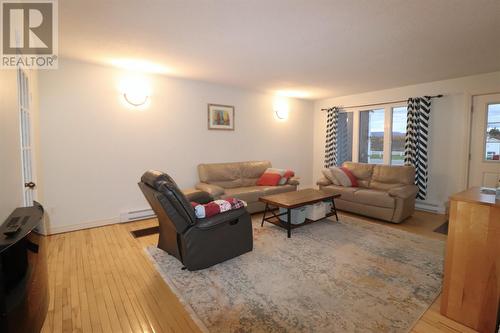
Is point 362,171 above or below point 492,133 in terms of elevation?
below

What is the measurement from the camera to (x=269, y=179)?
4.79 metres

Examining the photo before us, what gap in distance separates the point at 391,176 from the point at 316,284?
3066 millimetres

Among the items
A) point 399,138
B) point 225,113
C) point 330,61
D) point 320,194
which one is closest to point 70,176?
point 225,113

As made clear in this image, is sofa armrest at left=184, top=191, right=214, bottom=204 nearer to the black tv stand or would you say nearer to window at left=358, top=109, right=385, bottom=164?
the black tv stand

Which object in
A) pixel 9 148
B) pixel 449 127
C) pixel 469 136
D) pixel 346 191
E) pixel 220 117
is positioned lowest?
pixel 346 191

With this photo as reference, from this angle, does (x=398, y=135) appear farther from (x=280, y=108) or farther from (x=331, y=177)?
(x=280, y=108)

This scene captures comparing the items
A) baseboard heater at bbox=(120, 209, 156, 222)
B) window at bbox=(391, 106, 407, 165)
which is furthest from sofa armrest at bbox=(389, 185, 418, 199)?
baseboard heater at bbox=(120, 209, 156, 222)

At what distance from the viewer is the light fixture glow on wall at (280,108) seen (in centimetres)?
578

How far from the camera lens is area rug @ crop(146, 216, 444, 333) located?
1.80 metres

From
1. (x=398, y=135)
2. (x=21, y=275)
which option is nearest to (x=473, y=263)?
(x=21, y=275)

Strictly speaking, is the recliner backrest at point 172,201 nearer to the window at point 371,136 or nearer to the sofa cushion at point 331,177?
the sofa cushion at point 331,177

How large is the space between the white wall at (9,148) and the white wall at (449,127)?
5663 mm

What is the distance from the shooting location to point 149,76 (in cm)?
402

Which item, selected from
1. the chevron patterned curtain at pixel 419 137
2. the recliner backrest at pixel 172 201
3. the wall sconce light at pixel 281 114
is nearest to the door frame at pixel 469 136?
the chevron patterned curtain at pixel 419 137
